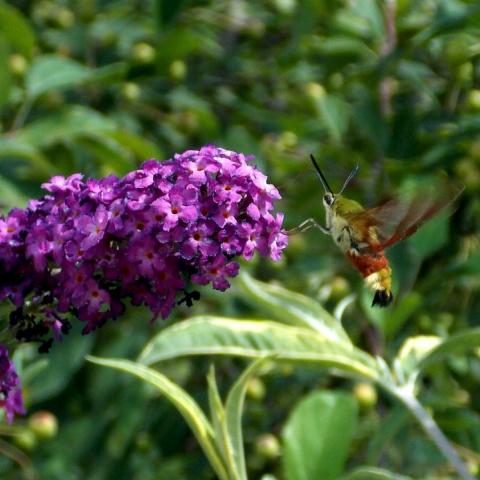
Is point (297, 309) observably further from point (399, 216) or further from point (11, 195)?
point (11, 195)

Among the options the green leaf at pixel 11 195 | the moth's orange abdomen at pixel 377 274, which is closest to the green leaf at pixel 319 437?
the moth's orange abdomen at pixel 377 274

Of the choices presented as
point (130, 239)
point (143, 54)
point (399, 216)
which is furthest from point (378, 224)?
point (143, 54)

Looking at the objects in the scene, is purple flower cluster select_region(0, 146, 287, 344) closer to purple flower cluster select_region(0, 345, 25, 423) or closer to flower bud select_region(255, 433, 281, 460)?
purple flower cluster select_region(0, 345, 25, 423)

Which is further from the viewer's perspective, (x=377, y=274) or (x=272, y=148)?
(x=272, y=148)

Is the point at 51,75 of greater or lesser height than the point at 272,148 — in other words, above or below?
above

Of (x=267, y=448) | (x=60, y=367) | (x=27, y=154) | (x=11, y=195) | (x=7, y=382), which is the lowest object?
(x=267, y=448)

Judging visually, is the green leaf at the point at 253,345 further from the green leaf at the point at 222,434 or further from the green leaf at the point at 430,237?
the green leaf at the point at 430,237

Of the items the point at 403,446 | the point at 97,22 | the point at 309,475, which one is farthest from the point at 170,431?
the point at 97,22

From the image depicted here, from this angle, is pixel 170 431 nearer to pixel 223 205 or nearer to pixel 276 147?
pixel 276 147
